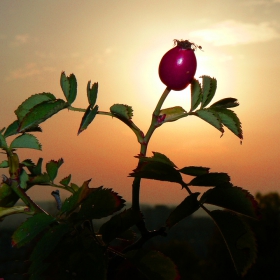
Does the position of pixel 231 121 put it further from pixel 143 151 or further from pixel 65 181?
pixel 65 181

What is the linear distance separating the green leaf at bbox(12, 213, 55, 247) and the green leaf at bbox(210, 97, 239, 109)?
0.40 meters

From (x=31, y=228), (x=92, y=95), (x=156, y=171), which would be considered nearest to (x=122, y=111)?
(x=92, y=95)

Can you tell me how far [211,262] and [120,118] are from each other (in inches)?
458

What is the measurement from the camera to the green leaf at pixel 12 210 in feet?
2.62

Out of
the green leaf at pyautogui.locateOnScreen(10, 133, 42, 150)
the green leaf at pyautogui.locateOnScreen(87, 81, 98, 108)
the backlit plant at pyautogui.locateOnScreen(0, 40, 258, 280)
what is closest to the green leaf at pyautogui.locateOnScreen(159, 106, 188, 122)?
the backlit plant at pyautogui.locateOnScreen(0, 40, 258, 280)

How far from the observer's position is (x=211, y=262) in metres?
12.0

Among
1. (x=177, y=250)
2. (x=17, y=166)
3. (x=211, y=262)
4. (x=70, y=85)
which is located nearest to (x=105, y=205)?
(x=17, y=166)

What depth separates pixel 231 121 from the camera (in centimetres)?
95

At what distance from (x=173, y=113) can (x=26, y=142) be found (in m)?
0.27

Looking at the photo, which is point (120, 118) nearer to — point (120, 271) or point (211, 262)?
point (120, 271)

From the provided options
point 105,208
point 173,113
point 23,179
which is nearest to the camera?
point 105,208

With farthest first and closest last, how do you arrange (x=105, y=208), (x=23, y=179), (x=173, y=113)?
(x=173, y=113) < (x=23, y=179) < (x=105, y=208)

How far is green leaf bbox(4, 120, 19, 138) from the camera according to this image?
89 cm

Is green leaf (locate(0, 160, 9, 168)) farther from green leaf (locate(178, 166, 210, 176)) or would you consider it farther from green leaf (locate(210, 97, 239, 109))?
green leaf (locate(210, 97, 239, 109))
